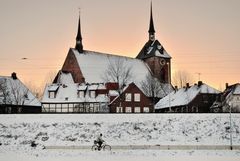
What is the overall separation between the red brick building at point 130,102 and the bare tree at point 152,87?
1477 centimetres

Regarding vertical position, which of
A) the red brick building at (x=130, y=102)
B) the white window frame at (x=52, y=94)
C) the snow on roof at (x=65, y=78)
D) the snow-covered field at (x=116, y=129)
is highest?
the snow on roof at (x=65, y=78)

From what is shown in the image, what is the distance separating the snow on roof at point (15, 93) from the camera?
7019cm

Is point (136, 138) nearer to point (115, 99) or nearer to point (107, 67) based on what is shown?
point (115, 99)

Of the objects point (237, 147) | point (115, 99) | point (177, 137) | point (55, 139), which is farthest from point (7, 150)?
point (115, 99)

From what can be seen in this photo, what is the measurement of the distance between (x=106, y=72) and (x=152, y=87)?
1115cm

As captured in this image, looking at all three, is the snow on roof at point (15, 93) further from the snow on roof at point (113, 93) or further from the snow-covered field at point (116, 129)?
the snow-covered field at point (116, 129)

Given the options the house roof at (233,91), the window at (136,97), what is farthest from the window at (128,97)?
the house roof at (233,91)

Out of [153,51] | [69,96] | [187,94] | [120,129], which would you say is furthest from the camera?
[153,51]

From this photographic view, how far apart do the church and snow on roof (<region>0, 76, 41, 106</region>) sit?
13.8 feet

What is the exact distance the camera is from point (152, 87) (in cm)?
9356

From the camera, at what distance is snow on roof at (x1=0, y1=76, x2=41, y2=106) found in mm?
70188

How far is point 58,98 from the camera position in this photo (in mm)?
77438

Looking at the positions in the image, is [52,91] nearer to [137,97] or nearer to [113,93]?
[113,93]

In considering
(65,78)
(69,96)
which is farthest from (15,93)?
(65,78)
